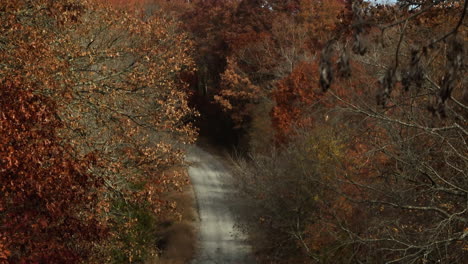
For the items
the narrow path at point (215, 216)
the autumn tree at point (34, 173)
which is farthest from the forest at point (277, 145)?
the narrow path at point (215, 216)

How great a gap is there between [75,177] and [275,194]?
1148cm

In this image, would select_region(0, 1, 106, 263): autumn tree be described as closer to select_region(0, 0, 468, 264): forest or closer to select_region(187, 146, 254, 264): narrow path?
select_region(0, 0, 468, 264): forest

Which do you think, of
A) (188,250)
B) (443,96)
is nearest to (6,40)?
(443,96)

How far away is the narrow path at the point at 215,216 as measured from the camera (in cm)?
2488

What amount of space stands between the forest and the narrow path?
4.88ft

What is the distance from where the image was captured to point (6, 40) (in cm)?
1279

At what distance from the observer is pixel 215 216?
30016mm

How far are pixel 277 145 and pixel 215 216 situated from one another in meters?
5.62

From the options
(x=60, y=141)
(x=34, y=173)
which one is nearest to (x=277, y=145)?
Result: (x=60, y=141)

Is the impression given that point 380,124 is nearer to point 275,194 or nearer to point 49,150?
point 49,150

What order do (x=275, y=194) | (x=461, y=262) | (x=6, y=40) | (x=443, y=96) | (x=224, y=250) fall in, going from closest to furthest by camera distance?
(x=443, y=96) < (x=461, y=262) < (x=6, y=40) < (x=275, y=194) < (x=224, y=250)

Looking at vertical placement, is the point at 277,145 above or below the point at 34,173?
below

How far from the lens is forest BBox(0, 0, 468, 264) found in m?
8.95

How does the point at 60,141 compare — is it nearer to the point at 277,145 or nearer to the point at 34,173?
the point at 34,173
